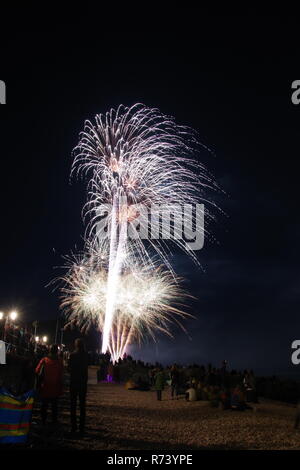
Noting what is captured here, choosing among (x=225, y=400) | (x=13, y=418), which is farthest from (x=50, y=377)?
(x=225, y=400)

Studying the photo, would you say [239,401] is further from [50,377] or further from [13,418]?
[13,418]

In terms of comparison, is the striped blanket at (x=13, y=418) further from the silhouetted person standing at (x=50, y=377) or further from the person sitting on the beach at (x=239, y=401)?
the person sitting on the beach at (x=239, y=401)

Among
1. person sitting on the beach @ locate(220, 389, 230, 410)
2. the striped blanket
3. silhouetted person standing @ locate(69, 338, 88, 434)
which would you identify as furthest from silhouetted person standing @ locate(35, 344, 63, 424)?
person sitting on the beach @ locate(220, 389, 230, 410)

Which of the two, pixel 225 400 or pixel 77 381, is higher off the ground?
pixel 77 381

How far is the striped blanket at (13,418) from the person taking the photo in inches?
295

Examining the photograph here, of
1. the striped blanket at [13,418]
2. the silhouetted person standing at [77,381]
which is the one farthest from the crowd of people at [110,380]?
the striped blanket at [13,418]

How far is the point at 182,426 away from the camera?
38.5 feet

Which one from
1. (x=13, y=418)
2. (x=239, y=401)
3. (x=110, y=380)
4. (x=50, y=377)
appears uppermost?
(x=50, y=377)

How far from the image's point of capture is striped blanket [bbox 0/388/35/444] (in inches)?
295

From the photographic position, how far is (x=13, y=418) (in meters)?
7.63

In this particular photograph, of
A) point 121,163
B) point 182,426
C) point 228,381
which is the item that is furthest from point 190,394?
point 121,163
